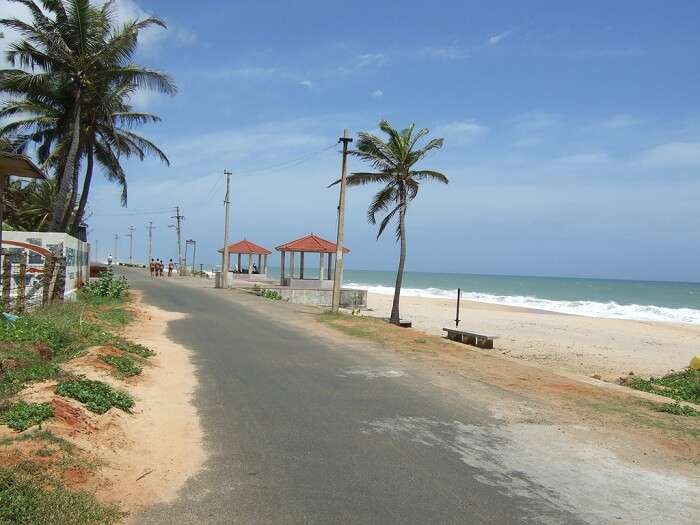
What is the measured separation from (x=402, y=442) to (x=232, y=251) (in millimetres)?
43392

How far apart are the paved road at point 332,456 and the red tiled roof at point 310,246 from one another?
2578 centimetres

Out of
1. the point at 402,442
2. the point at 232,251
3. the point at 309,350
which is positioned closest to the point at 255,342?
the point at 309,350

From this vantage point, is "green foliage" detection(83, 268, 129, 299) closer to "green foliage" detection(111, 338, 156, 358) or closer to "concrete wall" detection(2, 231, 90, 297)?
"concrete wall" detection(2, 231, 90, 297)

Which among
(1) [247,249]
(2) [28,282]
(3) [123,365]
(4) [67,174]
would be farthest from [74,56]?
(1) [247,249]

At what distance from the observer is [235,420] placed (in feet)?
23.0

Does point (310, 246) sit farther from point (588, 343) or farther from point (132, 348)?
point (132, 348)

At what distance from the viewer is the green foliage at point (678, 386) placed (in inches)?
416

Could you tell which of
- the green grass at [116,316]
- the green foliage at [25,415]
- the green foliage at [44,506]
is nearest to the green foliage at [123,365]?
the green foliage at [25,415]

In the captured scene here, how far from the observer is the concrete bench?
18.2 metres

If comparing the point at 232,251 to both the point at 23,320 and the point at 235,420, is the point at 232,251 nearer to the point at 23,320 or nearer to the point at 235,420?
the point at 23,320

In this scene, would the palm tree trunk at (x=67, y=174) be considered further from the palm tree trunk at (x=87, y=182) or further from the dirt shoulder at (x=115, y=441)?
the dirt shoulder at (x=115, y=441)

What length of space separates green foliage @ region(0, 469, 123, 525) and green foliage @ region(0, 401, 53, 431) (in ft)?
3.52

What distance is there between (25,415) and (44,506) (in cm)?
171

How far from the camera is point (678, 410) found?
8.52 meters
